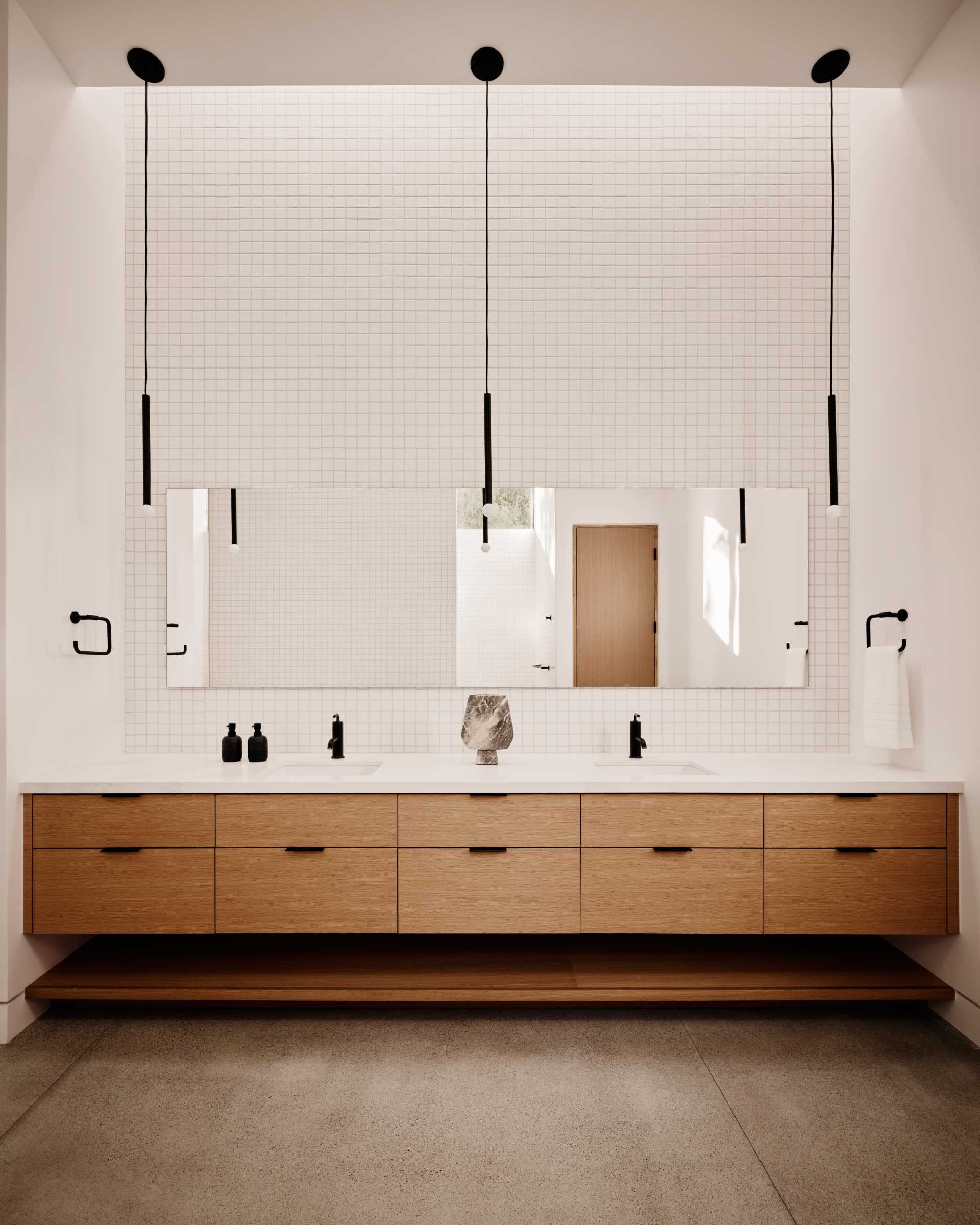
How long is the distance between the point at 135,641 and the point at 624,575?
200 cm

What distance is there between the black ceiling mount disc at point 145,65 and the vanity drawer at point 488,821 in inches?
106

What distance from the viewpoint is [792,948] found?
9.02ft

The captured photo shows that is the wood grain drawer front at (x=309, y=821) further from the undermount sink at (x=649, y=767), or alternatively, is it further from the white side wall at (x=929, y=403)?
the white side wall at (x=929, y=403)

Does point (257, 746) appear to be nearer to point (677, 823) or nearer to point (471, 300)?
point (677, 823)

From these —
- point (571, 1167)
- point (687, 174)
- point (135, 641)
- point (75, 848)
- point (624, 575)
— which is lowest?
point (571, 1167)

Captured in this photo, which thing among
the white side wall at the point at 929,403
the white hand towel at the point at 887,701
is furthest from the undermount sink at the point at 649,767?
the white side wall at the point at 929,403

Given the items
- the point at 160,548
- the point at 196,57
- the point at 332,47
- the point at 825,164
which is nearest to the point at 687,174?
the point at 825,164

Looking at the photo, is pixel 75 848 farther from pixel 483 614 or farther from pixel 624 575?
pixel 624 575

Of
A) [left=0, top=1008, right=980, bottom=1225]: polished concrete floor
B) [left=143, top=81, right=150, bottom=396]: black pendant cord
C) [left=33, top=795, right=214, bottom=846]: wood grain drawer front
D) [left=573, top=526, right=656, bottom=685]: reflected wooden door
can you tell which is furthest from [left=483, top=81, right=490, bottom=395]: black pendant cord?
[left=0, top=1008, right=980, bottom=1225]: polished concrete floor

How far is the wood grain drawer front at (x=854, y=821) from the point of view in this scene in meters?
2.43

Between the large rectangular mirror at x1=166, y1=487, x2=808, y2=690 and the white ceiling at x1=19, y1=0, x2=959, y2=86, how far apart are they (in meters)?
1.48

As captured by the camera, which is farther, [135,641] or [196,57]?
[135,641]

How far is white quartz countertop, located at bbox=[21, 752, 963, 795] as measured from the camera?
243cm

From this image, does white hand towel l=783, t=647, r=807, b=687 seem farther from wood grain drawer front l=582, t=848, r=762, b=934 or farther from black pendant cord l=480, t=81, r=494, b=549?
black pendant cord l=480, t=81, r=494, b=549
